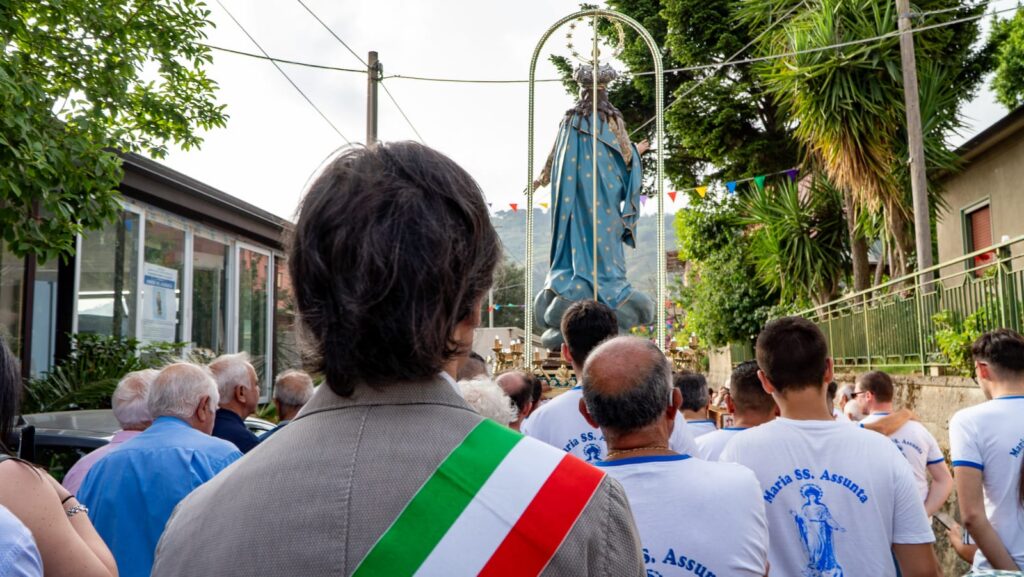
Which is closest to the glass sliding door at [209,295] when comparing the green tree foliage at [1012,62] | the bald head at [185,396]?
the bald head at [185,396]

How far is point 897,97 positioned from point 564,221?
7928 millimetres

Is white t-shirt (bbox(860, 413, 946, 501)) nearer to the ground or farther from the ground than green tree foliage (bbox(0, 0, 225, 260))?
nearer to the ground

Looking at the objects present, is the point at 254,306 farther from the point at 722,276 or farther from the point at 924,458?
the point at 924,458

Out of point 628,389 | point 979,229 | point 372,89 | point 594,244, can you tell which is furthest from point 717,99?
point 628,389

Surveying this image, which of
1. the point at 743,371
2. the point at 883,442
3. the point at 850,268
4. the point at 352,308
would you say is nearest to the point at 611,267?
the point at 743,371

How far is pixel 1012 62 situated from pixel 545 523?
27227 mm

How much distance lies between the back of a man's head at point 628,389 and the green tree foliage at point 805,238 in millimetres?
14542

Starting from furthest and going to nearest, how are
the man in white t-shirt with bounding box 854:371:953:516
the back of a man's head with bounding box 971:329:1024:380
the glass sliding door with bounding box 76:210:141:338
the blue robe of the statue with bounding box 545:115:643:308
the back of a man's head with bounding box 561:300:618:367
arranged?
the glass sliding door with bounding box 76:210:141:338
the blue robe of the statue with bounding box 545:115:643:308
the man in white t-shirt with bounding box 854:371:953:516
the back of a man's head with bounding box 561:300:618:367
the back of a man's head with bounding box 971:329:1024:380

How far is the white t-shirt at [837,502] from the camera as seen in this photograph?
8.51ft

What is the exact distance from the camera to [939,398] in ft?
29.1

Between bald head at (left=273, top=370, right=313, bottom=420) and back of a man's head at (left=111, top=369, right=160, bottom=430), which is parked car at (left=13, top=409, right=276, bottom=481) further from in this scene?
bald head at (left=273, top=370, right=313, bottom=420)

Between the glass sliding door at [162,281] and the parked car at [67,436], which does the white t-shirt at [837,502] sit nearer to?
the parked car at [67,436]

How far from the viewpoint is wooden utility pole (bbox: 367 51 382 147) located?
Answer: 13.2 metres

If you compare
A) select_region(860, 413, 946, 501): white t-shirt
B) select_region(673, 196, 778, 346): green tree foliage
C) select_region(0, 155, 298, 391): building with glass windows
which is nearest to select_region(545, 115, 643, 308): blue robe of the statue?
select_region(0, 155, 298, 391): building with glass windows
